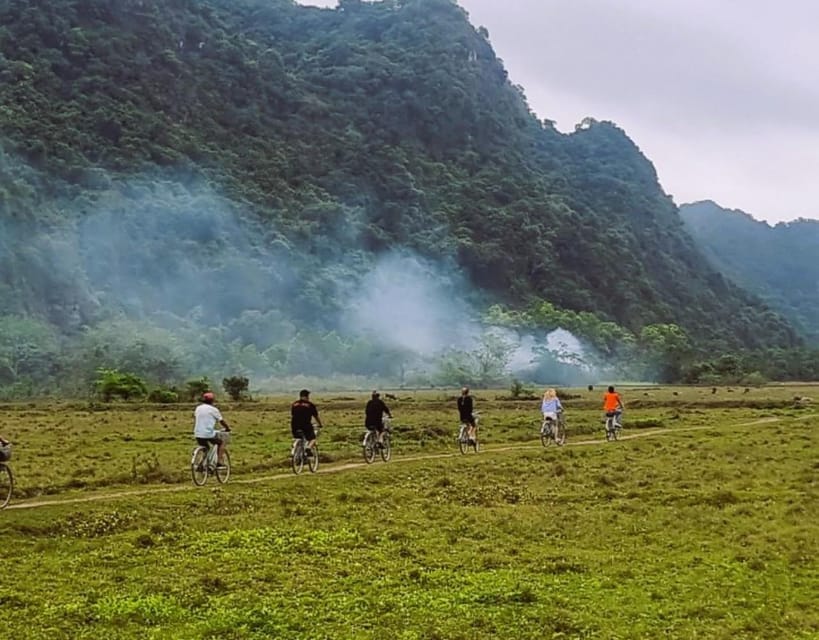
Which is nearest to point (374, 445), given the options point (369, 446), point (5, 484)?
point (369, 446)

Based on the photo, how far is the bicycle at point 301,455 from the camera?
26.8 m

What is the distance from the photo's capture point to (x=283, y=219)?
145000 millimetres

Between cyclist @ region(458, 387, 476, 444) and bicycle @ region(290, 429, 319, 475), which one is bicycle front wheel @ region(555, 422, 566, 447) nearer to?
cyclist @ region(458, 387, 476, 444)

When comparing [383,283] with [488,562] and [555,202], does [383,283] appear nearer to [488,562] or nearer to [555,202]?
[555,202]

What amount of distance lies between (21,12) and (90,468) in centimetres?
13918

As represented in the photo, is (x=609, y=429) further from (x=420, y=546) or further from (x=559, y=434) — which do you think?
(x=420, y=546)

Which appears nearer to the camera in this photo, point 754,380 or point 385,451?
point 385,451

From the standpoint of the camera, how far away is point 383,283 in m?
143

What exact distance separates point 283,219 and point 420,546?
130 metres

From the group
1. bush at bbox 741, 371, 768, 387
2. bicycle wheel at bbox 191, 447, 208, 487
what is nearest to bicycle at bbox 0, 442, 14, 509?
bicycle wheel at bbox 191, 447, 208, 487

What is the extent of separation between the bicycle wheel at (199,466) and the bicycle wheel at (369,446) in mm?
6562

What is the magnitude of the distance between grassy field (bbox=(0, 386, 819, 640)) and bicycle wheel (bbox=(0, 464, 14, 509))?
33 centimetres

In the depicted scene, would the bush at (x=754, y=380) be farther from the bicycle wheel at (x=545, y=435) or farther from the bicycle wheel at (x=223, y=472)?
the bicycle wheel at (x=223, y=472)

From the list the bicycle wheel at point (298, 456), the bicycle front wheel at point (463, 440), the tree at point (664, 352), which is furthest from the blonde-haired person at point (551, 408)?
the tree at point (664, 352)
